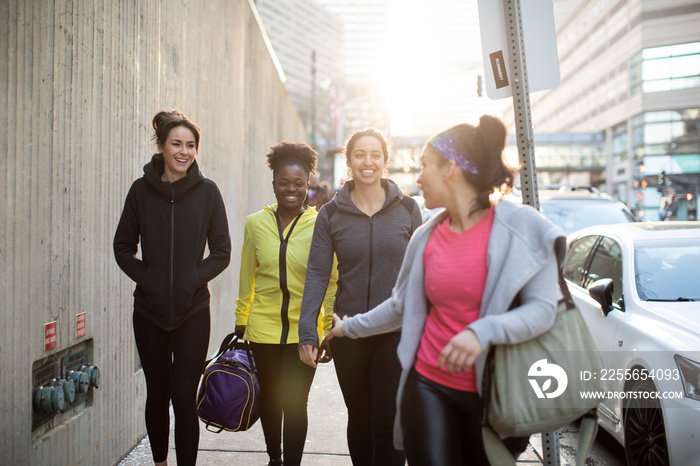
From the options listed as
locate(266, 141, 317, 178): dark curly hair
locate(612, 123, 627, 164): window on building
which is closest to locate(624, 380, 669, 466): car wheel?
locate(266, 141, 317, 178): dark curly hair

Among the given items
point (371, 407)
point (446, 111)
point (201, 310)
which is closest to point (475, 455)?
point (371, 407)

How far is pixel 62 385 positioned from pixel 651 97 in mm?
58518

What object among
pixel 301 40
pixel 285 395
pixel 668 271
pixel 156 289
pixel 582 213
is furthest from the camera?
pixel 301 40

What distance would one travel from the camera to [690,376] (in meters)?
3.65

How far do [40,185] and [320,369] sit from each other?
4746 millimetres

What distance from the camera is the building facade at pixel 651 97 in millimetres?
52031

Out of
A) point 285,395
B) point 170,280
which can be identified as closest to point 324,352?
point 285,395

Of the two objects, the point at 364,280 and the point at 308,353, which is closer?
the point at 308,353

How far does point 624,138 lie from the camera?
60625 mm

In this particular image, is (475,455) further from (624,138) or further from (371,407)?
(624,138)

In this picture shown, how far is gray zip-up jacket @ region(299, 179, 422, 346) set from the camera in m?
3.47

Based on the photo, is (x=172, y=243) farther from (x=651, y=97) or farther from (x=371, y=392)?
(x=651, y=97)

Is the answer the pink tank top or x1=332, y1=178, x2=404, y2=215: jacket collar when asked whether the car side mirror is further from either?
the pink tank top

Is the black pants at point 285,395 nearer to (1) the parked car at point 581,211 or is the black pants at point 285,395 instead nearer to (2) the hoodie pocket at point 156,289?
(2) the hoodie pocket at point 156,289
